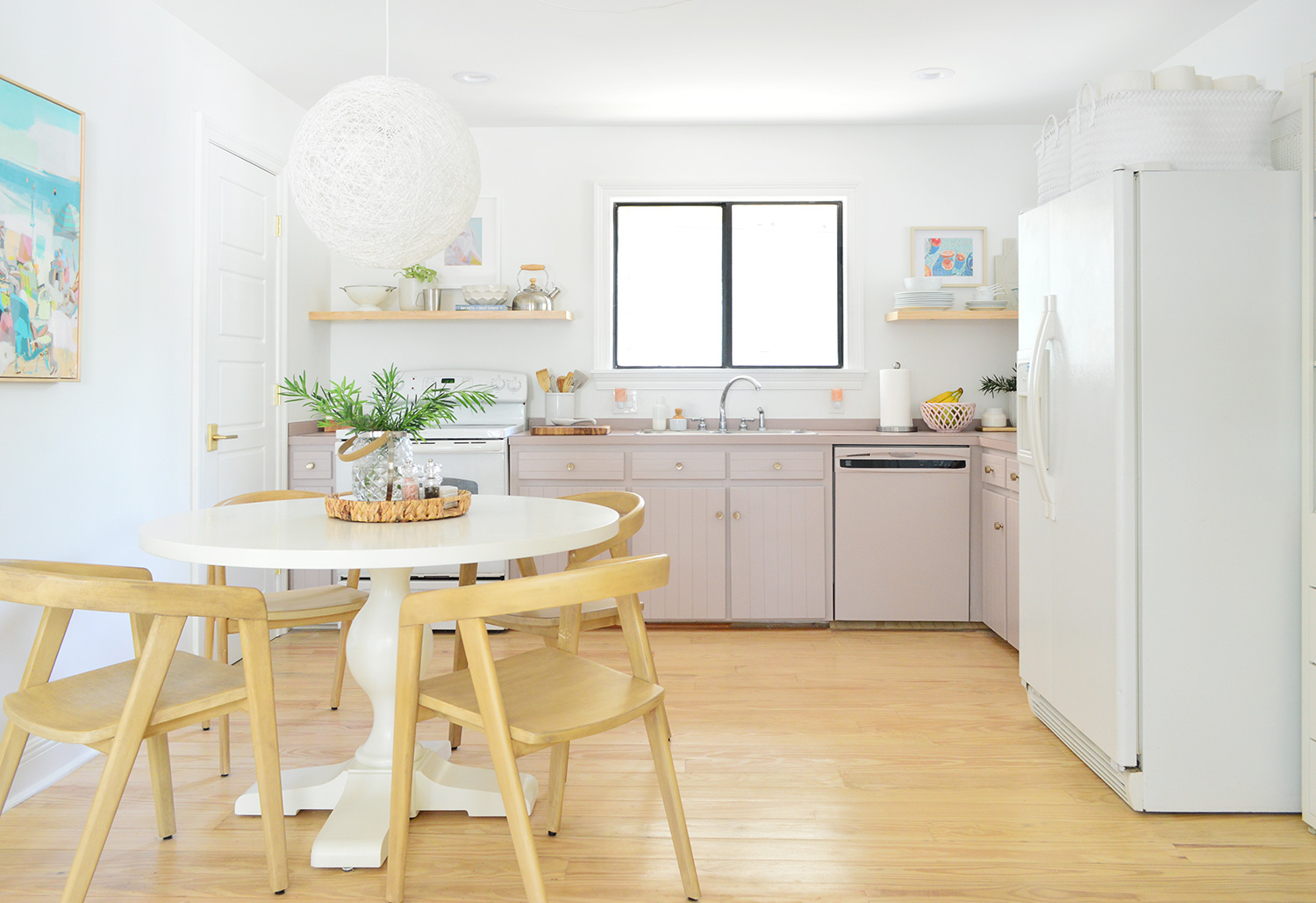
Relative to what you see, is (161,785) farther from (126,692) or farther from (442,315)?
(442,315)

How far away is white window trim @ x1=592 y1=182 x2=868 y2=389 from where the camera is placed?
4555 mm

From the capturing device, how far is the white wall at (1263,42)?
9.64 ft

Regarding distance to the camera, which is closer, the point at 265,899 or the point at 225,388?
the point at 265,899

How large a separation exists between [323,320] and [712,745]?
2946mm

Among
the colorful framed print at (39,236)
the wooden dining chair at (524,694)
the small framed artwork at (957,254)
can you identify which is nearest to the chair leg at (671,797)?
the wooden dining chair at (524,694)

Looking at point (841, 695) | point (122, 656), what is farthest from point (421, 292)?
point (841, 695)

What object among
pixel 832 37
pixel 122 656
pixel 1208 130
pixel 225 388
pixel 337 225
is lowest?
pixel 122 656

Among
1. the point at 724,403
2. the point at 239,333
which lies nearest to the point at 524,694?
the point at 239,333

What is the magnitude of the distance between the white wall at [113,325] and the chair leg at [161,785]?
552 millimetres

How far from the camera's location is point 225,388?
357cm

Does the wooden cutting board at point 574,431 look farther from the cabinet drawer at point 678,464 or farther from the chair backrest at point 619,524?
the chair backrest at point 619,524

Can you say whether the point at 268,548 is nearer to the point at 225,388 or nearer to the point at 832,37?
the point at 225,388

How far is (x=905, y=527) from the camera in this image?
13.2 feet

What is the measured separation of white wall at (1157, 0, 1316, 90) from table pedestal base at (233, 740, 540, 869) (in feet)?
10.8
